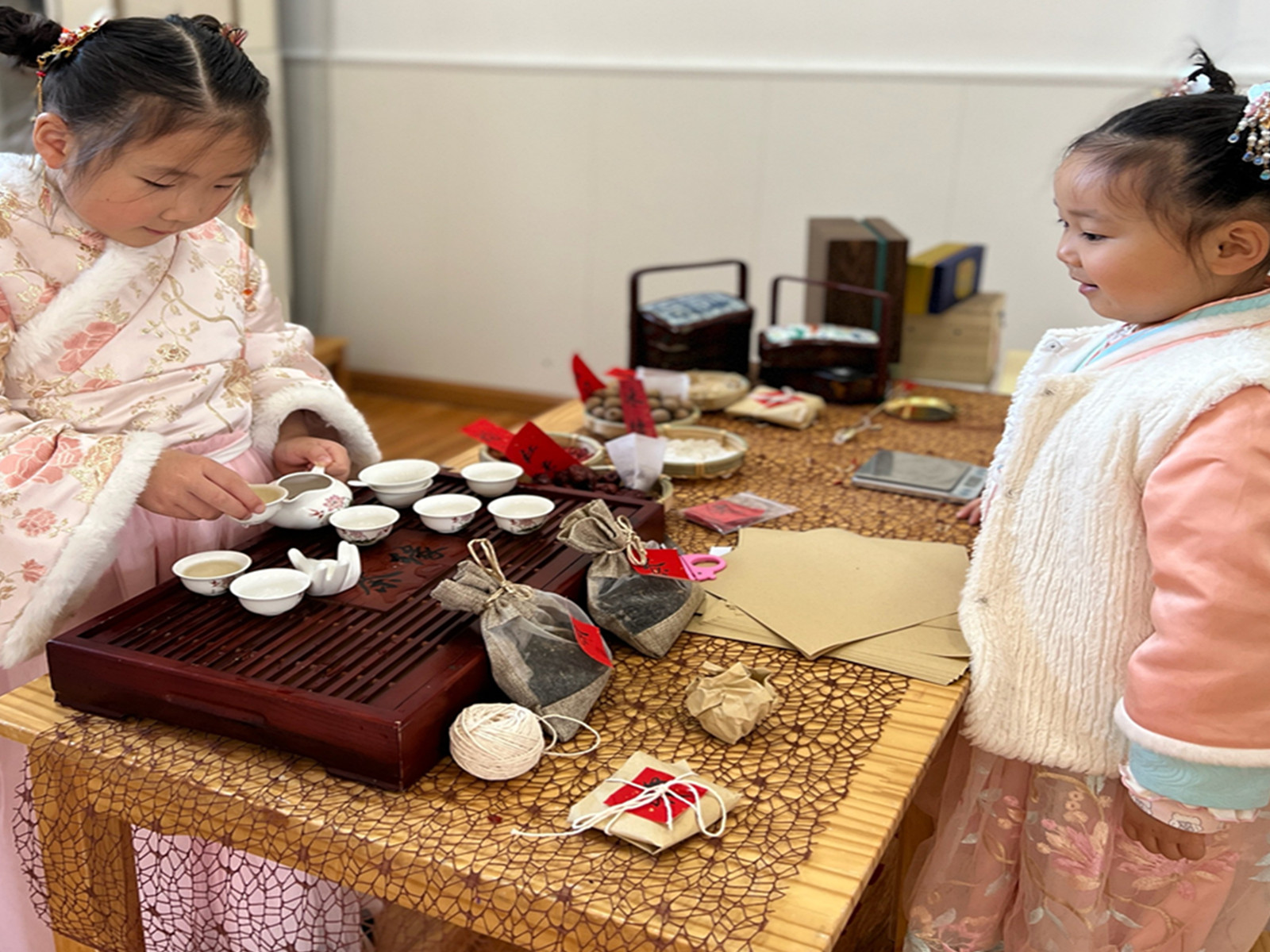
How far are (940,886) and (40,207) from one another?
3.83ft

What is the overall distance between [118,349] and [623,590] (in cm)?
58

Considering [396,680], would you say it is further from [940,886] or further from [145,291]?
[940,886]

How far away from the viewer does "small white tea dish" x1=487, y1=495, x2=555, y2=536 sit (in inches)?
47.4

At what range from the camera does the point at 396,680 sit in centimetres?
91

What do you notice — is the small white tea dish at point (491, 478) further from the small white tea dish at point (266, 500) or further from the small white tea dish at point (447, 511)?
the small white tea dish at point (266, 500)

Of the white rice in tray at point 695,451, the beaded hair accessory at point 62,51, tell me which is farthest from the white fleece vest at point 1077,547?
the beaded hair accessory at point 62,51

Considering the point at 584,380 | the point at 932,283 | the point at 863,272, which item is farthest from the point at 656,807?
the point at 932,283

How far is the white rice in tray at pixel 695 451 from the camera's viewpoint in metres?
1.64

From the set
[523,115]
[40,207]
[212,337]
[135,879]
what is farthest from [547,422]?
[523,115]

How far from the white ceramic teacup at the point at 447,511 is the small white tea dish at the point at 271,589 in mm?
172

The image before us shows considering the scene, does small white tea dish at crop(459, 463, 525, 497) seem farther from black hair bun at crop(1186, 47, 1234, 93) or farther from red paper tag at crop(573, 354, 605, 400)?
black hair bun at crop(1186, 47, 1234, 93)

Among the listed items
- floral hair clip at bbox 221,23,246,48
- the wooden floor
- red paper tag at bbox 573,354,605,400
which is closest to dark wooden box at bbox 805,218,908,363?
red paper tag at bbox 573,354,605,400

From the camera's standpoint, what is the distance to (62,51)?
105 centimetres

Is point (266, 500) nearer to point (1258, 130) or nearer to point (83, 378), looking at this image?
point (83, 378)
